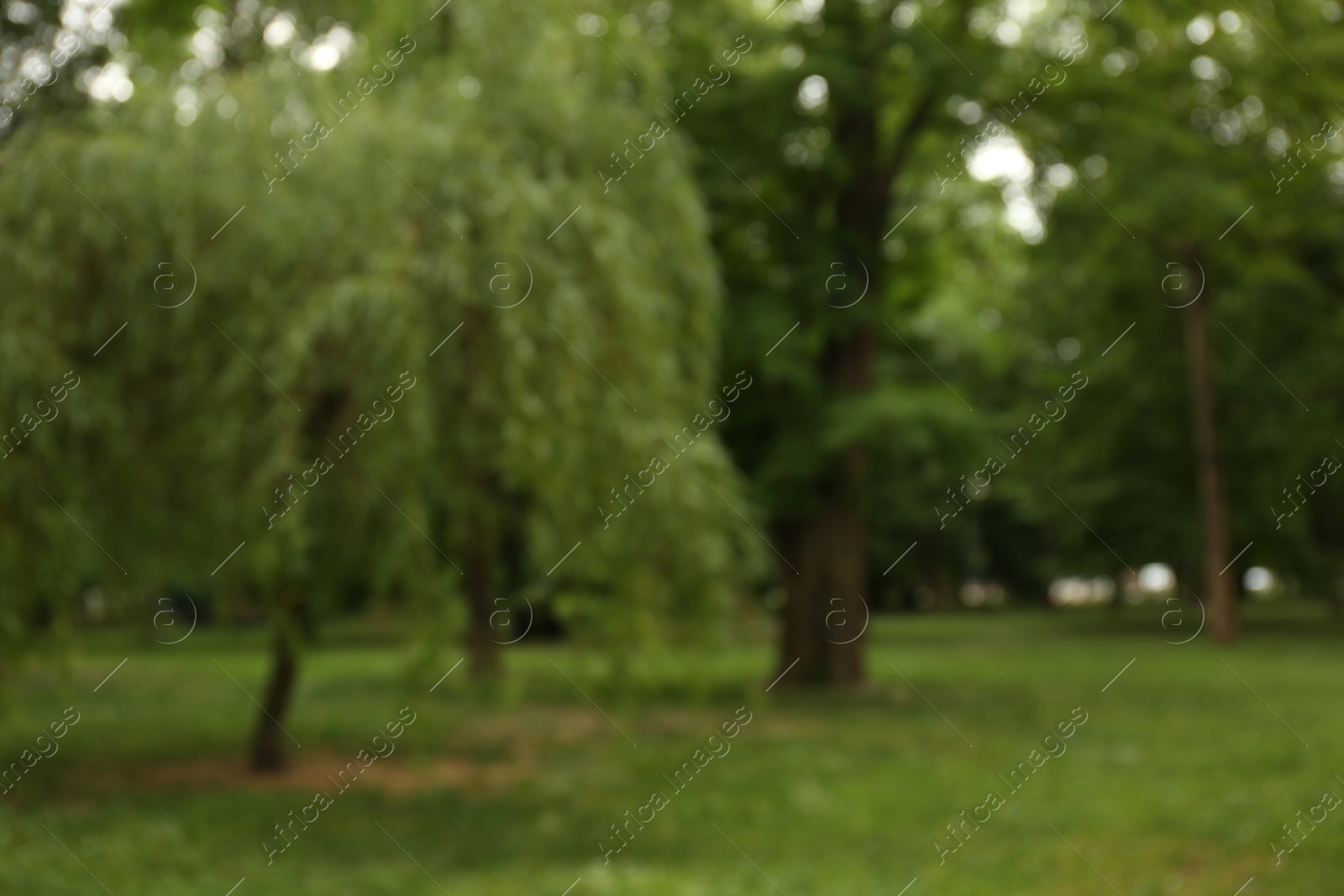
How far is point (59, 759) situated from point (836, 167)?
1065cm

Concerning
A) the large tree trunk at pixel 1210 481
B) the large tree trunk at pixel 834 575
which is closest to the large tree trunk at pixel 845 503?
the large tree trunk at pixel 834 575

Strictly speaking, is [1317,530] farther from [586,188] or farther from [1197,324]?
[586,188]

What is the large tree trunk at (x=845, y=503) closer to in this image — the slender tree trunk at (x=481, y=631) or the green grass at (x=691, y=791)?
the green grass at (x=691, y=791)

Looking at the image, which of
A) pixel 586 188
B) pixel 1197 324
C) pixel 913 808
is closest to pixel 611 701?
pixel 913 808

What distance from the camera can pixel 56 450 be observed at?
27.3 feet

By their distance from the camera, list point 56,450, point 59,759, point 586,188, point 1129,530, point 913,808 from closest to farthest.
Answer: point 56,450 < point 586,188 < point 913,808 < point 59,759 < point 1129,530

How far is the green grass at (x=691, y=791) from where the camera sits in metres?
7.72

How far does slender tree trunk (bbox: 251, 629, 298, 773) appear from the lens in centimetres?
1116

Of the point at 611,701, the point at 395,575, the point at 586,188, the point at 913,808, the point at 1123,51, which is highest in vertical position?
the point at 1123,51

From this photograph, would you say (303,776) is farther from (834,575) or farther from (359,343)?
(834,575)

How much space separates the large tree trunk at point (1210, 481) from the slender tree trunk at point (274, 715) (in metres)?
21.5

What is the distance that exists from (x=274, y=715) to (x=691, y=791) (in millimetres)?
3611

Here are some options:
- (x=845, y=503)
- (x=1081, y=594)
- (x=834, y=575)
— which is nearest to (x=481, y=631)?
(x=834, y=575)

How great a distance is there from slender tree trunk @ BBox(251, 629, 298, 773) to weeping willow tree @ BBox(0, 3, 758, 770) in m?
1.67
